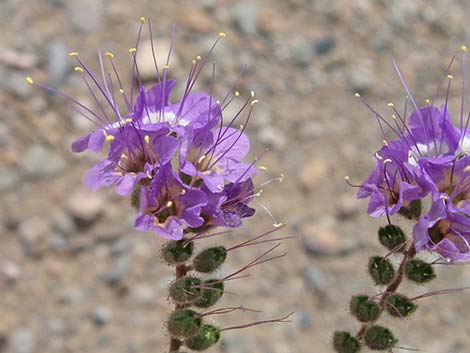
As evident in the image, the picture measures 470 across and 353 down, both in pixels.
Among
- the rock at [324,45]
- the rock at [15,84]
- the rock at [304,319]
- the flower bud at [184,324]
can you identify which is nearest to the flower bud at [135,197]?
the flower bud at [184,324]

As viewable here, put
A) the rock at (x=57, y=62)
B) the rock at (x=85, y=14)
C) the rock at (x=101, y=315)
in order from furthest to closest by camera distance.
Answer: the rock at (x=85, y=14) < the rock at (x=57, y=62) < the rock at (x=101, y=315)

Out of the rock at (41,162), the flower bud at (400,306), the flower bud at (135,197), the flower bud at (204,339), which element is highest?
the flower bud at (135,197)

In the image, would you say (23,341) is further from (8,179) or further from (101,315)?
(8,179)

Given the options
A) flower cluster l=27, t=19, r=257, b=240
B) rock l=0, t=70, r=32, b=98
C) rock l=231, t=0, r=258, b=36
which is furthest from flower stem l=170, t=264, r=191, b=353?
rock l=231, t=0, r=258, b=36

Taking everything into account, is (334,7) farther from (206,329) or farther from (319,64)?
(206,329)

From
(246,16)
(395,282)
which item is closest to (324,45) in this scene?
(246,16)

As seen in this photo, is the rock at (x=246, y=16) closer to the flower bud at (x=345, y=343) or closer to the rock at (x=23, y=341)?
the rock at (x=23, y=341)

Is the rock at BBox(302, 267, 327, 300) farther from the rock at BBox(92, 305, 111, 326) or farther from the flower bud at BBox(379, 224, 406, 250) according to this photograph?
the flower bud at BBox(379, 224, 406, 250)
